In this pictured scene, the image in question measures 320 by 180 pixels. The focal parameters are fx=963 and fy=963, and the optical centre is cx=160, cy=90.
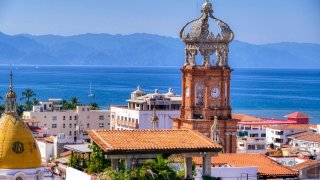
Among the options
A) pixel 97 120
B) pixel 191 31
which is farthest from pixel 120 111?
pixel 191 31

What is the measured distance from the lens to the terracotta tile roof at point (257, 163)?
39.9m

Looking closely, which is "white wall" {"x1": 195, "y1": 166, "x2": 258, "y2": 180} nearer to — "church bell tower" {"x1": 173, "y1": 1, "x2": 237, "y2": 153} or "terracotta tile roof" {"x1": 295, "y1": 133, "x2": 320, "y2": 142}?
"church bell tower" {"x1": 173, "y1": 1, "x2": 237, "y2": 153}

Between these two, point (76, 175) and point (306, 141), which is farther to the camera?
point (306, 141)

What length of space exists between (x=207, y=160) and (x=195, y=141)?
0.81 metres

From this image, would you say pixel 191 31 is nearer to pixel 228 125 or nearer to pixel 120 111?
pixel 228 125

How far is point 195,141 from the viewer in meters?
33.9

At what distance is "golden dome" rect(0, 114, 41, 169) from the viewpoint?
34.1m

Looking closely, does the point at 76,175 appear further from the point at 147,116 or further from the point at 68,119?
the point at 68,119

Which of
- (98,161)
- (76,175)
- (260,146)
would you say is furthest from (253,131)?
(98,161)

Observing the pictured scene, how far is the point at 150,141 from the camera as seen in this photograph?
33438 mm

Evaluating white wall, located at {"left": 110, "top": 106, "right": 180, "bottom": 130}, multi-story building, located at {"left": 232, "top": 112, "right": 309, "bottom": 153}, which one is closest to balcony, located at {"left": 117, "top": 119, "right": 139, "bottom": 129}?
white wall, located at {"left": 110, "top": 106, "right": 180, "bottom": 130}

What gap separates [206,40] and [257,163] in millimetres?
13993

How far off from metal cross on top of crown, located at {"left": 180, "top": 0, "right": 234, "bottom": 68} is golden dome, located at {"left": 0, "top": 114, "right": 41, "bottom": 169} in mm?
20790

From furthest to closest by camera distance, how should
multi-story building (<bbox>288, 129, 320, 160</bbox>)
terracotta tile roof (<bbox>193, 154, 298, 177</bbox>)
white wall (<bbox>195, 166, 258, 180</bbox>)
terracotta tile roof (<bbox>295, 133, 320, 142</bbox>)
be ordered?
terracotta tile roof (<bbox>295, 133, 320, 142</bbox>), multi-story building (<bbox>288, 129, 320, 160</bbox>), terracotta tile roof (<bbox>193, 154, 298, 177</bbox>), white wall (<bbox>195, 166, 258, 180</bbox>)
